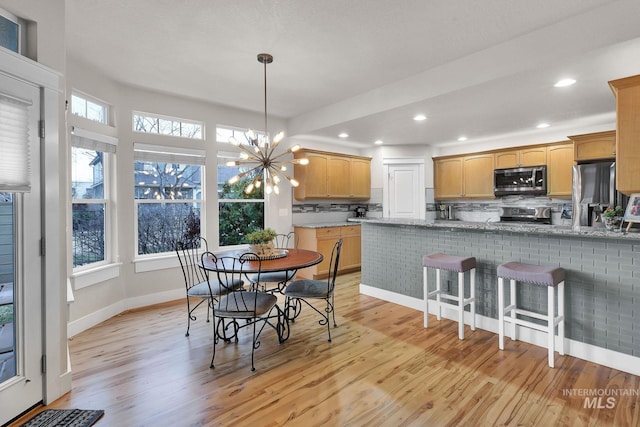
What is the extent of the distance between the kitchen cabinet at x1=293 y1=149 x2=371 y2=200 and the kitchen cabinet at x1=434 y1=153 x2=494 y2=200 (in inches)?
57.7

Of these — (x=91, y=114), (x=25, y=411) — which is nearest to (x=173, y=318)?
(x=25, y=411)

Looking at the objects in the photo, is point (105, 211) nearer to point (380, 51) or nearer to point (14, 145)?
point (14, 145)

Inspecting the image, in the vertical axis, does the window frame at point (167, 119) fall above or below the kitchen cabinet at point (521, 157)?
above

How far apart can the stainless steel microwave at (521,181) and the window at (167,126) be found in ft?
16.8

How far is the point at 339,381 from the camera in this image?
7.55 ft

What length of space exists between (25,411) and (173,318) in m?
1.66

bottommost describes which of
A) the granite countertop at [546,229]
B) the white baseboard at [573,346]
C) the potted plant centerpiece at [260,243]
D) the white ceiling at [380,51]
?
the white baseboard at [573,346]

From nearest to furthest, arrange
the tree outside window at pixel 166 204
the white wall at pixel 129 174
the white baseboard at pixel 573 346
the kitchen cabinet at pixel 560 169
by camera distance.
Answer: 1. the white baseboard at pixel 573 346
2. the white wall at pixel 129 174
3. the tree outside window at pixel 166 204
4. the kitchen cabinet at pixel 560 169

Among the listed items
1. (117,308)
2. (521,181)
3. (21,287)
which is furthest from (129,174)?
(521,181)

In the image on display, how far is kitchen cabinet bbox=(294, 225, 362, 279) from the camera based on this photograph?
536cm

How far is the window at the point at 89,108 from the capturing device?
127 inches

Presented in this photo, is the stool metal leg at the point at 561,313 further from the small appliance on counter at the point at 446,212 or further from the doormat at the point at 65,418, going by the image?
the small appliance on counter at the point at 446,212

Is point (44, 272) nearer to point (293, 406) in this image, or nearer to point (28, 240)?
point (28, 240)

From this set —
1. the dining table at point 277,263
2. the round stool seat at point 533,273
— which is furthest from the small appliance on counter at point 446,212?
the dining table at point 277,263
